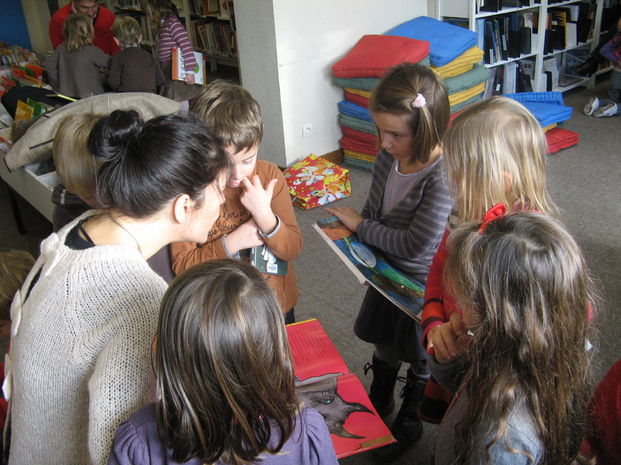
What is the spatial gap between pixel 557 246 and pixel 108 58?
3499 millimetres

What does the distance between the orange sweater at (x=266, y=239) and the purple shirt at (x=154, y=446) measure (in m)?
0.50

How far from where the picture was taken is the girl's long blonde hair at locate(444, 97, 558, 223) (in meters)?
1.08

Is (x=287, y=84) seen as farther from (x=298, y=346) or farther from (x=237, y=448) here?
(x=237, y=448)

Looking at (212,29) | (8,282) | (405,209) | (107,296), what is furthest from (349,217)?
(212,29)

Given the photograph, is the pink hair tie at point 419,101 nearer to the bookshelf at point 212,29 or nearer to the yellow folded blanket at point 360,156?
the yellow folded blanket at point 360,156

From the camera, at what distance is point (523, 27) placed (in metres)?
4.16

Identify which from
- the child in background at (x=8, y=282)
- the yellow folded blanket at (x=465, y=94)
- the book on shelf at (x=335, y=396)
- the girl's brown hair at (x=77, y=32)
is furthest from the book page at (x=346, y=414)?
the girl's brown hair at (x=77, y=32)

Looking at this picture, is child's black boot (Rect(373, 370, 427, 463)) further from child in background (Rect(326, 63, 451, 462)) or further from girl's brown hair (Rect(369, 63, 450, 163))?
girl's brown hair (Rect(369, 63, 450, 163))

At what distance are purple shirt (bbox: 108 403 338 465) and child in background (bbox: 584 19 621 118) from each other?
4609mm

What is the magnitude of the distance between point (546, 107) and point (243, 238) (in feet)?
11.2

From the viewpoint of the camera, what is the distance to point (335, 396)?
1.11 meters

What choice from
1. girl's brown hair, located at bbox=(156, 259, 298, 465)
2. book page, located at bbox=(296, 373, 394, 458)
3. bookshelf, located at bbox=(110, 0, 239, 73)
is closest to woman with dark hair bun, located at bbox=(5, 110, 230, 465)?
girl's brown hair, located at bbox=(156, 259, 298, 465)

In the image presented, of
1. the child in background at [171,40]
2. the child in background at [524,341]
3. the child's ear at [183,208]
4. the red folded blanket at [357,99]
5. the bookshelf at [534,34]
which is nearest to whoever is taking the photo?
the child in background at [524,341]

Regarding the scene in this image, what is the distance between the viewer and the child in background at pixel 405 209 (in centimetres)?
130
